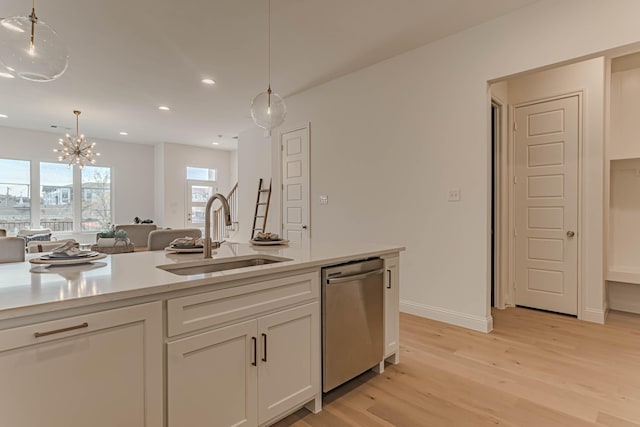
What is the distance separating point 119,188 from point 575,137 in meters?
9.32

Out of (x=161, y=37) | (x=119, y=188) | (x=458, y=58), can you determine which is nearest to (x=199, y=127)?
(x=119, y=188)

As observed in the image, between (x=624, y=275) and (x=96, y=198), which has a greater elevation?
(x=96, y=198)

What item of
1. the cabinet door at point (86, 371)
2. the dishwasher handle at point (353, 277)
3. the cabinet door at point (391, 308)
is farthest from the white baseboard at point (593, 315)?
the cabinet door at point (86, 371)

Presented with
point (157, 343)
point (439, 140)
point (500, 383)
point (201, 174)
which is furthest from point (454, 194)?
point (201, 174)

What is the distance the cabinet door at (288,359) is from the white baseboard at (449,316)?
1966mm

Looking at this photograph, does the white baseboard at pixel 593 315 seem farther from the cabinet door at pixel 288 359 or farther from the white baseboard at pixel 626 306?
the cabinet door at pixel 288 359

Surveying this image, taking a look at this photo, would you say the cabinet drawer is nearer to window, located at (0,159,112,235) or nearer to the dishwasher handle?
the dishwasher handle

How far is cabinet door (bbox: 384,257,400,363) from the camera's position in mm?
2346

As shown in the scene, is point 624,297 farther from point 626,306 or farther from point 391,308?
point 391,308

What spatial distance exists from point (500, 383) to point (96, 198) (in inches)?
359

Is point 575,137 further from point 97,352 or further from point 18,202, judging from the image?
point 18,202

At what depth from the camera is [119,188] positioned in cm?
844

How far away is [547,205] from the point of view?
3.68 m

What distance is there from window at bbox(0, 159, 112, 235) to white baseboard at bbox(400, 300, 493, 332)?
788 centimetres
